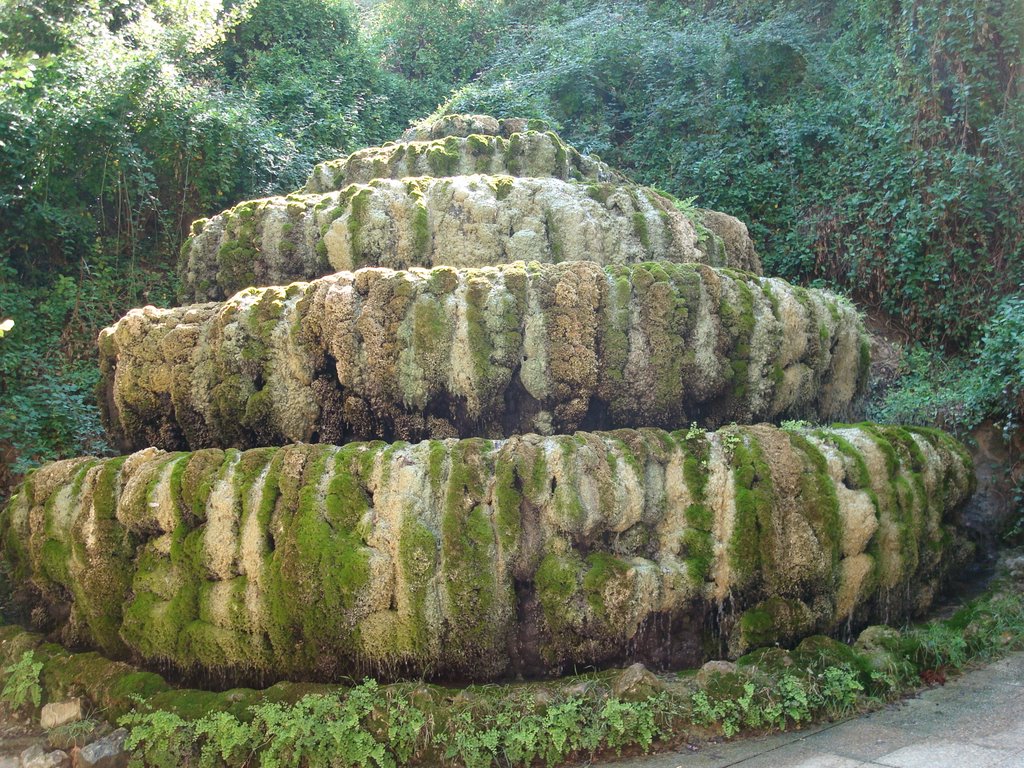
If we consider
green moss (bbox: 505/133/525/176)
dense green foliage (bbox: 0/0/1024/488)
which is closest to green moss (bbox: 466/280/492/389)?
green moss (bbox: 505/133/525/176)

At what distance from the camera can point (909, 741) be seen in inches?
178

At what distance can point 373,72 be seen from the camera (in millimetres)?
15898

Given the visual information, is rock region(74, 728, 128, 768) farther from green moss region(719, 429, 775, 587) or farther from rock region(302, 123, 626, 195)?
rock region(302, 123, 626, 195)

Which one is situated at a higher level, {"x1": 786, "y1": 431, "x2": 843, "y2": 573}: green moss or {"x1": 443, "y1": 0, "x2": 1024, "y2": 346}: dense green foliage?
{"x1": 443, "y1": 0, "x2": 1024, "y2": 346}: dense green foliage

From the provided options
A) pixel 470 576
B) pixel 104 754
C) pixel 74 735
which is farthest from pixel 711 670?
pixel 74 735

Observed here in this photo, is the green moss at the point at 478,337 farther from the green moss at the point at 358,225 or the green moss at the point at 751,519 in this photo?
the green moss at the point at 751,519

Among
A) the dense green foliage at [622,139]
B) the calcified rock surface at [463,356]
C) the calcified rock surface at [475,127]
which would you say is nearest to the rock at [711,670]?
the calcified rock surface at [463,356]

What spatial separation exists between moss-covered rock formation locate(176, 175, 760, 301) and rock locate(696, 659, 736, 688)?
3737 mm

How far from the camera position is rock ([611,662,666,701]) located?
191 inches

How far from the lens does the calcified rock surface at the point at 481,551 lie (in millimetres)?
5242

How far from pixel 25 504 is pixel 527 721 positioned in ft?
13.3

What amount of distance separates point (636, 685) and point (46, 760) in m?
3.39

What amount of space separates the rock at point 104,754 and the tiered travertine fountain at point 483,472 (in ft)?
2.03

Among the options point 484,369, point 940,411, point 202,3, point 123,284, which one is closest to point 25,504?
point 484,369
